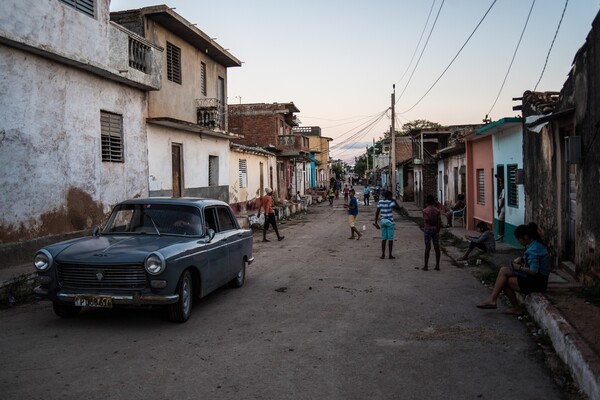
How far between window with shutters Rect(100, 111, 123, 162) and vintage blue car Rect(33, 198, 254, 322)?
6.52m

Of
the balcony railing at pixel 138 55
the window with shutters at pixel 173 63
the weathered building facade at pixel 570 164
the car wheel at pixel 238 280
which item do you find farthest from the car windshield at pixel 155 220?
the window with shutters at pixel 173 63

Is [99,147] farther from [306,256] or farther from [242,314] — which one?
[242,314]

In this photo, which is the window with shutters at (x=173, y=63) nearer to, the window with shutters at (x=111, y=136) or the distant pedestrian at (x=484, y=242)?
the window with shutters at (x=111, y=136)

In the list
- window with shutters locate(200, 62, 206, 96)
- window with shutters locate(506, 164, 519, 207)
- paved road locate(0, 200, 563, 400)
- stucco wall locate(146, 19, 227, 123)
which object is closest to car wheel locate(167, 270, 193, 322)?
paved road locate(0, 200, 563, 400)

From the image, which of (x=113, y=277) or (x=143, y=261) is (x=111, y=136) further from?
(x=143, y=261)

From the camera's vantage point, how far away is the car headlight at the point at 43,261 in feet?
21.8

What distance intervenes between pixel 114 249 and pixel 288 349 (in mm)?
2659

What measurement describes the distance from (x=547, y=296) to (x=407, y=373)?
3289 mm

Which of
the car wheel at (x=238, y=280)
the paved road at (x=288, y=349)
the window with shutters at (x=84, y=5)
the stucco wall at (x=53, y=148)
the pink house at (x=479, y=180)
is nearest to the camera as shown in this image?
→ the paved road at (x=288, y=349)

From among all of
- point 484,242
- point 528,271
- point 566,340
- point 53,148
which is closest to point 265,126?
point 53,148

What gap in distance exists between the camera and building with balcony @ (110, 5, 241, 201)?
55.8 feet

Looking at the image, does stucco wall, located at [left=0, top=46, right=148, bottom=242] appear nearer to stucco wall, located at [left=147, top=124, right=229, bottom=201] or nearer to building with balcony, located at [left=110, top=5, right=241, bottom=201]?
stucco wall, located at [left=147, top=124, right=229, bottom=201]

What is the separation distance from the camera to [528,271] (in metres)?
7.09

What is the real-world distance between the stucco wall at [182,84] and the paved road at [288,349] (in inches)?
402
